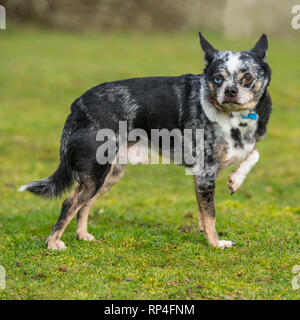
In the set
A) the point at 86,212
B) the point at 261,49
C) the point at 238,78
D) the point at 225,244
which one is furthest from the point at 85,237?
the point at 261,49

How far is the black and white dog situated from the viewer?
19.1 feet

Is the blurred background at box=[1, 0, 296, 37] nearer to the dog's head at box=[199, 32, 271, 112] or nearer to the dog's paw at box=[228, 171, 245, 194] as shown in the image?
the dog's head at box=[199, 32, 271, 112]

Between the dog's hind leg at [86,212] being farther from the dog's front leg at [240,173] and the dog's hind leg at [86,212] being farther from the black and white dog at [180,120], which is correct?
the dog's front leg at [240,173]

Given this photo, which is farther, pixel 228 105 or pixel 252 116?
pixel 252 116

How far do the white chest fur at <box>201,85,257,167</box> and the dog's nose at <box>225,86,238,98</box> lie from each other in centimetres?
38

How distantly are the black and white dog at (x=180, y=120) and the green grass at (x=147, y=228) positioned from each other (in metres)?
0.49

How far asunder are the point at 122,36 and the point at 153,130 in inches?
883

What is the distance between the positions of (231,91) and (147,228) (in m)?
2.39

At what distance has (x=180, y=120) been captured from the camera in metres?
6.09

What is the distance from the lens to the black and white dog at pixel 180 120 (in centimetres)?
582

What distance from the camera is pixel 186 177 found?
1086cm

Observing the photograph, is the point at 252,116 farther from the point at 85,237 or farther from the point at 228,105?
the point at 85,237

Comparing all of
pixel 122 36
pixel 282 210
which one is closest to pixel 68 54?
pixel 122 36

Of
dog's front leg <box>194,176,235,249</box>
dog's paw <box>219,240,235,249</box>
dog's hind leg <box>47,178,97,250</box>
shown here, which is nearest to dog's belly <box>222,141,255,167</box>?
dog's front leg <box>194,176,235,249</box>
